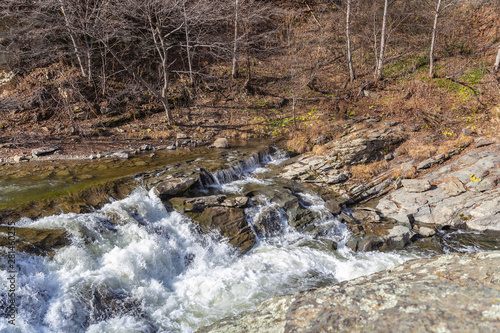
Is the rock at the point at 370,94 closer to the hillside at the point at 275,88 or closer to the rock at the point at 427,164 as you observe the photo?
the hillside at the point at 275,88

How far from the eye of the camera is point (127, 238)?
6.55 meters

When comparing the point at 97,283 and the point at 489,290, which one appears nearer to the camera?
the point at 489,290

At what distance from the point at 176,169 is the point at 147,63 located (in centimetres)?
1009

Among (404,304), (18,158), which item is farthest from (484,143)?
(18,158)

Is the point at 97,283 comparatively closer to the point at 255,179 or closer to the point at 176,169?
the point at 176,169

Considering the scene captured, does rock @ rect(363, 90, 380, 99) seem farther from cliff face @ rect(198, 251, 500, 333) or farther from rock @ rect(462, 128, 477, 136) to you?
cliff face @ rect(198, 251, 500, 333)

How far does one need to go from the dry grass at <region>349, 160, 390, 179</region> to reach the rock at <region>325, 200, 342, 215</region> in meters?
1.82

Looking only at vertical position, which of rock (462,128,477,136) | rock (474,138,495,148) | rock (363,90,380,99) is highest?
rock (363,90,380,99)

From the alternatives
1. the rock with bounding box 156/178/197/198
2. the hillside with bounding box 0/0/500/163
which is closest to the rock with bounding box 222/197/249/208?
the rock with bounding box 156/178/197/198

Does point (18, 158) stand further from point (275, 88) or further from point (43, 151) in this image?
point (275, 88)

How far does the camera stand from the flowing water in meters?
4.90

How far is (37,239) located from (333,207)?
21.7 ft

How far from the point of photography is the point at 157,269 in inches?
243

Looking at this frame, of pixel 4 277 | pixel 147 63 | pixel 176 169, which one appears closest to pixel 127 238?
pixel 4 277
